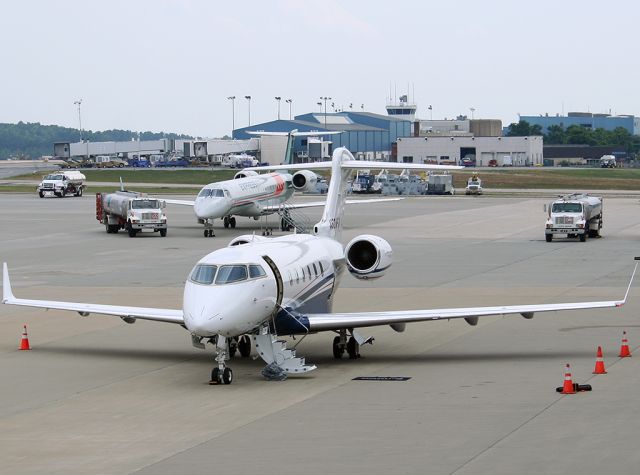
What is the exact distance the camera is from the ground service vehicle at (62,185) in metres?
105

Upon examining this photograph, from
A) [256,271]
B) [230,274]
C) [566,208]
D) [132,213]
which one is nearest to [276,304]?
[256,271]

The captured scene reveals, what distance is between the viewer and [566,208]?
193 ft

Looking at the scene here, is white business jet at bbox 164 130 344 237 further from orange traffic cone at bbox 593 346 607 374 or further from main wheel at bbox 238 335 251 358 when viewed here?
orange traffic cone at bbox 593 346 607 374

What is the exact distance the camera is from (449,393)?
2272cm

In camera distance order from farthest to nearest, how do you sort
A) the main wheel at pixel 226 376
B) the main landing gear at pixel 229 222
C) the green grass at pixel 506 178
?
the green grass at pixel 506 178, the main landing gear at pixel 229 222, the main wheel at pixel 226 376

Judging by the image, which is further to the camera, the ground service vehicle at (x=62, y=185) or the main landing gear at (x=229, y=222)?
the ground service vehicle at (x=62, y=185)

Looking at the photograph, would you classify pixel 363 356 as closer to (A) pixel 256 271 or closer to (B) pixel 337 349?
(B) pixel 337 349

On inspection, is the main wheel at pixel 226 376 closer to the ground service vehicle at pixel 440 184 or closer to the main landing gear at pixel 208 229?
the main landing gear at pixel 208 229

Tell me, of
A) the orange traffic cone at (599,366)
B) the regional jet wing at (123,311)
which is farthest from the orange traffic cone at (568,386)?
the regional jet wing at (123,311)

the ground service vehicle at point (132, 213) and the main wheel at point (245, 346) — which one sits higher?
the ground service vehicle at point (132, 213)

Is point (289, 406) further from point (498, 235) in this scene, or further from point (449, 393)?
point (498, 235)

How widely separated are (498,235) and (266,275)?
38.3 meters

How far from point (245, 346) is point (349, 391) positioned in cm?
483

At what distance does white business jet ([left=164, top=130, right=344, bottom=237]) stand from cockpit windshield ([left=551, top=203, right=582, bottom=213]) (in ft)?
45.7
